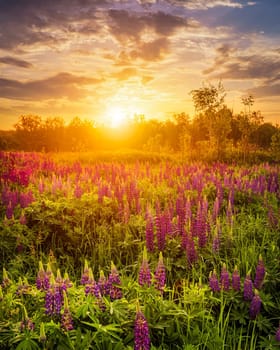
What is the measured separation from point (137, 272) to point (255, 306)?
1.65 m

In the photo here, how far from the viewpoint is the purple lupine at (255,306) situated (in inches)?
114

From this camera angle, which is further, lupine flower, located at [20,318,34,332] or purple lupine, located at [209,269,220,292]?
purple lupine, located at [209,269,220,292]

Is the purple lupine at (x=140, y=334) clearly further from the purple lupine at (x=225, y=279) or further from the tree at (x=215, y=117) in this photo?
the tree at (x=215, y=117)

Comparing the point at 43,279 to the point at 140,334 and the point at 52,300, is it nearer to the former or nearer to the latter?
the point at 52,300

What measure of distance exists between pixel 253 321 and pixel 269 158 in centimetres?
1787

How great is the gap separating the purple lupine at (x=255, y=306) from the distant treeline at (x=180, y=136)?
1530 centimetres

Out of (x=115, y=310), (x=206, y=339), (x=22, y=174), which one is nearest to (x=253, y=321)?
(x=206, y=339)

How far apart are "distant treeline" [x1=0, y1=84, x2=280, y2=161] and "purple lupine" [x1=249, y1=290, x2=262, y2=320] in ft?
50.2

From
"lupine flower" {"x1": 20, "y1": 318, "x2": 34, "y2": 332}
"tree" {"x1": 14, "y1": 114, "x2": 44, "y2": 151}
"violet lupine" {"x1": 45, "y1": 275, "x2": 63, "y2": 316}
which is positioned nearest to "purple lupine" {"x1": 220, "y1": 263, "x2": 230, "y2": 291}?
"violet lupine" {"x1": 45, "y1": 275, "x2": 63, "y2": 316}

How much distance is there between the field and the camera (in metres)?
2.45

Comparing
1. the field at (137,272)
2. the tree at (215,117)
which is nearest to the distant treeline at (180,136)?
the tree at (215,117)

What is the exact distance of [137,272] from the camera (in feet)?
14.1

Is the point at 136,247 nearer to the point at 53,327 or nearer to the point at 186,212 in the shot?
the point at 186,212

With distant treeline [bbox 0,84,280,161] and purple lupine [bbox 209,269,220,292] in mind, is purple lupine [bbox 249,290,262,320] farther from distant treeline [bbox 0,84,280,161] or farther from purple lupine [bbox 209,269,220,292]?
distant treeline [bbox 0,84,280,161]
